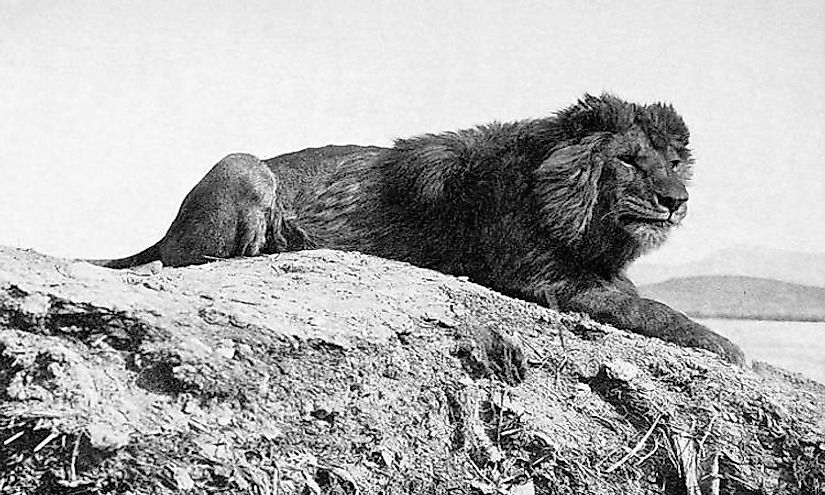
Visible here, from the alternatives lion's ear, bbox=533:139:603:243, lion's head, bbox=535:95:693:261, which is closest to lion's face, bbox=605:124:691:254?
lion's head, bbox=535:95:693:261

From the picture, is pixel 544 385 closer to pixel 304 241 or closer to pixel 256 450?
pixel 256 450

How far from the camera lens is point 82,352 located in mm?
2934

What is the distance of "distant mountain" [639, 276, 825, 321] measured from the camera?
350 inches

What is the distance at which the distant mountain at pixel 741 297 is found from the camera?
8.90 meters

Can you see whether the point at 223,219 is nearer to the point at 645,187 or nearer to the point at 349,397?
the point at 645,187

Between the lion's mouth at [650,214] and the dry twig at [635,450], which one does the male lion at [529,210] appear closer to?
the lion's mouth at [650,214]

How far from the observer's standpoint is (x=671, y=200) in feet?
17.3

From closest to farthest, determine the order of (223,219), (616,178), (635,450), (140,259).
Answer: (635,450) < (616,178) < (223,219) < (140,259)

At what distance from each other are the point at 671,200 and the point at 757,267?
5.28 meters

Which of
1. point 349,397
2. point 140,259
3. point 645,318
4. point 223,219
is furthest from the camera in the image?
point 140,259

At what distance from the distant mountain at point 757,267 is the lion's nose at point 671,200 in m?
4.47

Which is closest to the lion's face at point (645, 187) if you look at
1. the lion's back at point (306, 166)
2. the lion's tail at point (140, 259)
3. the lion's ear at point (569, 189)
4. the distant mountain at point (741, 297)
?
the lion's ear at point (569, 189)

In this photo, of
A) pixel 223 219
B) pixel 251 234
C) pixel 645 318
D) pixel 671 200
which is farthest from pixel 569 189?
pixel 223 219

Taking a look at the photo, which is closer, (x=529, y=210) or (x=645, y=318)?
(x=645, y=318)
